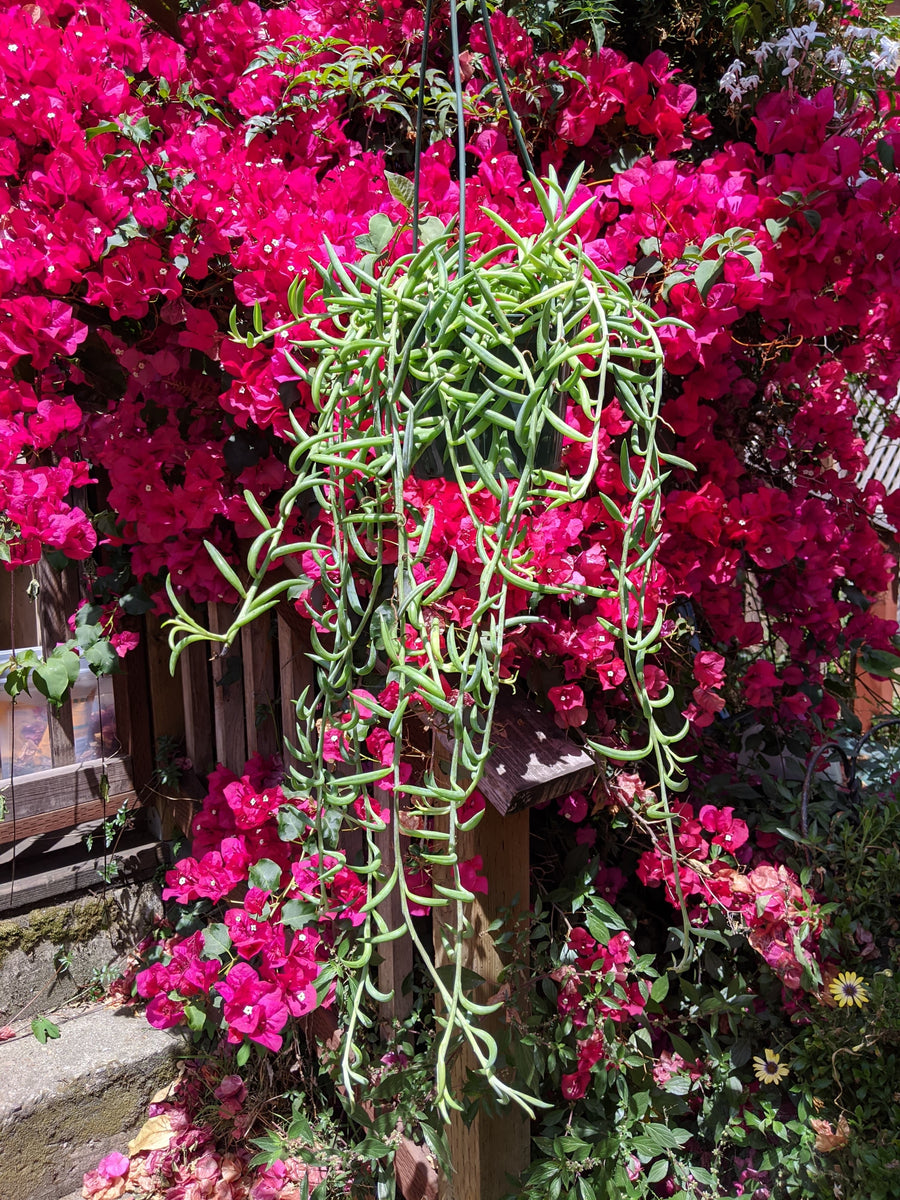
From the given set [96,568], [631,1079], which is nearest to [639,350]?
[631,1079]

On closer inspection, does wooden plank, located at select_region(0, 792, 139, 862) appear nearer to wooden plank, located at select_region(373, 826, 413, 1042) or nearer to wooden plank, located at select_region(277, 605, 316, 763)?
wooden plank, located at select_region(277, 605, 316, 763)

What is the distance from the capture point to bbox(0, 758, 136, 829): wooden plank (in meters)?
2.13

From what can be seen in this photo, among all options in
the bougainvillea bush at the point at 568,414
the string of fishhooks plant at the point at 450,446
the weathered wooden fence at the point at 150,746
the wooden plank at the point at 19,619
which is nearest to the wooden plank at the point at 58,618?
the weathered wooden fence at the point at 150,746

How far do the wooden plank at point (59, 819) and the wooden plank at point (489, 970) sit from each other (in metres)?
1.32

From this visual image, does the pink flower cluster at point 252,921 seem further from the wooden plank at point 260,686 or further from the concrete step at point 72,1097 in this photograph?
the concrete step at point 72,1097

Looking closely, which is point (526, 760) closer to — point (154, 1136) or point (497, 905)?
point (497, 905)

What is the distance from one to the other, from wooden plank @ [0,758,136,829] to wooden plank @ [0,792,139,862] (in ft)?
0.04

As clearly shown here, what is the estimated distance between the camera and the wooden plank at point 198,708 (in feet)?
6.84

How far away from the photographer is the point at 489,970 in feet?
3.99

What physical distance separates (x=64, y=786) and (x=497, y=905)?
144cm

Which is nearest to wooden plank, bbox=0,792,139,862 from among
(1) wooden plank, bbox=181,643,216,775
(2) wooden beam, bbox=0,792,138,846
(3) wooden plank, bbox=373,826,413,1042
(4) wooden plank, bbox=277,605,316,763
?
(2) wooden beam, bbox=0,792,138,846

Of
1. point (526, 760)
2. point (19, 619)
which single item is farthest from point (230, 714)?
point (19, 619)

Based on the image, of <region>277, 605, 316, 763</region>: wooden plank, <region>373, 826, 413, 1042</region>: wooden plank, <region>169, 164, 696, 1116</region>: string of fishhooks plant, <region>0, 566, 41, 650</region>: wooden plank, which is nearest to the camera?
<region>169, 164, 696, 1116</region>: string of fishhooks plant

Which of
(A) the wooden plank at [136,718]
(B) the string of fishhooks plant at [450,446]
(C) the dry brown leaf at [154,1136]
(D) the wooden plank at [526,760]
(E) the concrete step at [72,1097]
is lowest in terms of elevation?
(C) the dry brown leaf at [154,1136]
